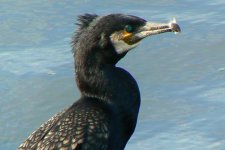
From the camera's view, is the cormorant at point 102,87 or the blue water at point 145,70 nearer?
the cormorant at point 102,87

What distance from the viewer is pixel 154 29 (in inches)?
299

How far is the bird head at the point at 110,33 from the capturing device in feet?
24.8

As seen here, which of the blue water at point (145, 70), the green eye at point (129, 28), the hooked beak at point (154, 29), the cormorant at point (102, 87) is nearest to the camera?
the cormorant at point (102, 87)

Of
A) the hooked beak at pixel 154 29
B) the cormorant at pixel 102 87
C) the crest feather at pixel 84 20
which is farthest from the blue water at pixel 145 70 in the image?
the crest feather at pixel 84 20

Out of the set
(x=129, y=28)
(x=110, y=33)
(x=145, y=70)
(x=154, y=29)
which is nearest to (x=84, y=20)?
(x=110, y=33)

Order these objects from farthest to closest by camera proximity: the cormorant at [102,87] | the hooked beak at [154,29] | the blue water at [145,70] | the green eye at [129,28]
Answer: the blue water at [145,70] → the green eye at [129,28] → the hooked beak at [154,29] → the cormorant at [102,87]

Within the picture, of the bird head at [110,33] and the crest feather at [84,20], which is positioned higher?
the crest feather at [84,20]

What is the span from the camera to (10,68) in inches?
409

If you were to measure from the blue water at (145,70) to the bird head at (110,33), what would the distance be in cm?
158

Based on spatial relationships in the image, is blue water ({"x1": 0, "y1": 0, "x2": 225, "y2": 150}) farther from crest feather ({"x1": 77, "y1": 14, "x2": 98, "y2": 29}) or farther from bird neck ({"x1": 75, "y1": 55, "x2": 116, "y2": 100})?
crest feather ({"x1": 77, "y1": 14, "x2": 98, "y2": 29})

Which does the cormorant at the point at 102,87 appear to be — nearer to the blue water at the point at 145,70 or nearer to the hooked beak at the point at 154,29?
the hooked beak at the point at 154,29

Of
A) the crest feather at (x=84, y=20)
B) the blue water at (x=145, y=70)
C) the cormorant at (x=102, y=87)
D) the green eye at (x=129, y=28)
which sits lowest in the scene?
the blue water at (x=145, y=70)

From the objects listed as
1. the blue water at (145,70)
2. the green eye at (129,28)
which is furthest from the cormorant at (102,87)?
the blue water at (145,70)

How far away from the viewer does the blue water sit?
368 inches
